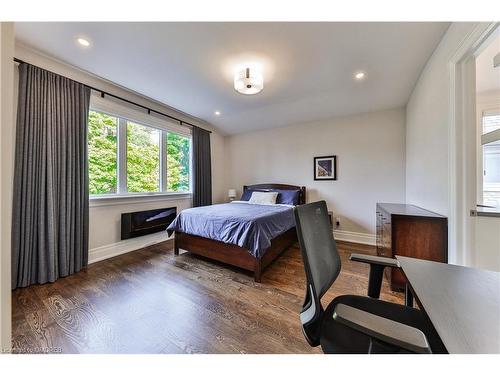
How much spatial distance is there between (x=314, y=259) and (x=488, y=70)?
3200 mm

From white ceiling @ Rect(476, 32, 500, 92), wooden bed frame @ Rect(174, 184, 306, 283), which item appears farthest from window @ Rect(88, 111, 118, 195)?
white ceiling @ Rect(476, 32, 500, 92)

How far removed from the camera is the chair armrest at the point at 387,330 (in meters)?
0.49

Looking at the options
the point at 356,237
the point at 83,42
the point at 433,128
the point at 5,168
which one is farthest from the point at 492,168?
the point at 83,42

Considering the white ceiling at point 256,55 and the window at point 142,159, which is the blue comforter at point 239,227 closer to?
the window at point 142,159

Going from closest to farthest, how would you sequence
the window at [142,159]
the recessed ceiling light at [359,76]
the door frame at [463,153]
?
1. the door frame at [463,153]
2. the recessed ceiling light at [359,76]
3. the window at [142,159]

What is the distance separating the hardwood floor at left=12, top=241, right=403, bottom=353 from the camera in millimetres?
1221

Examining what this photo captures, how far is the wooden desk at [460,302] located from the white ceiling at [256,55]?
1.88 m

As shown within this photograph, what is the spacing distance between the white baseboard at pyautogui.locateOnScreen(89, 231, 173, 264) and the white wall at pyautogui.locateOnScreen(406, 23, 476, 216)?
3812mm

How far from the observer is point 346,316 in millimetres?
589

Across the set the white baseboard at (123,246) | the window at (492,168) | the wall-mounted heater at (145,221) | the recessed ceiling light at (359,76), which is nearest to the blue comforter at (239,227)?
the wall-mounted heater at (145,221)

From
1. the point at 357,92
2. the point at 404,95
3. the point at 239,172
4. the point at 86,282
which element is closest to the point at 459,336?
the point at 86,282

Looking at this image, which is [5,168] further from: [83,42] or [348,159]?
[348,159]

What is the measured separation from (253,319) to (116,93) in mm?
3343
